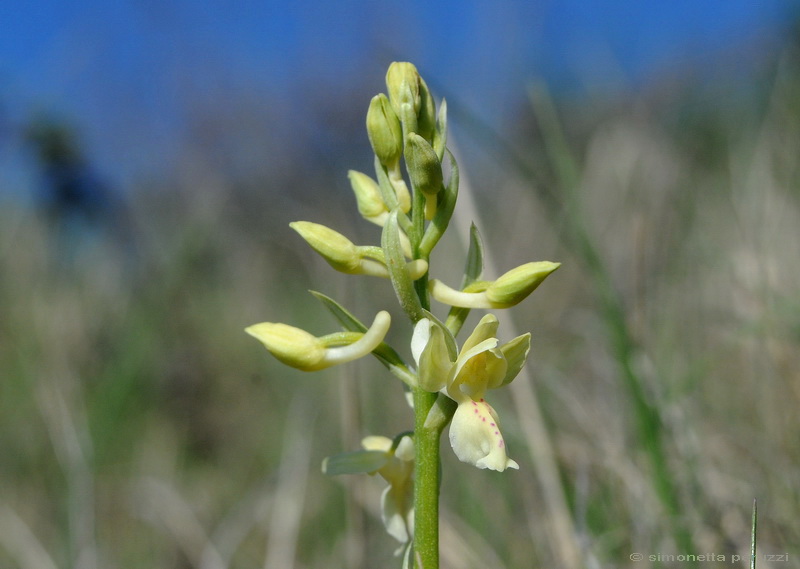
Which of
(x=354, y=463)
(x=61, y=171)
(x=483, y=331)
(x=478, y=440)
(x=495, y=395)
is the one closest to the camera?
(x=478, y=440)

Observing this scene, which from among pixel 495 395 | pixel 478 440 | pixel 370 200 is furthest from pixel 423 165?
pixel 495 395

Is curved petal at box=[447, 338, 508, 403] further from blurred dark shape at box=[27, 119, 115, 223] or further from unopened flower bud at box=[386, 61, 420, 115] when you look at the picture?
blurred dark shape at box=[27, 119, 115, 223]

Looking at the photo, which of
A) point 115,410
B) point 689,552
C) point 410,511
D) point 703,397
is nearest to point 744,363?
point 703,397

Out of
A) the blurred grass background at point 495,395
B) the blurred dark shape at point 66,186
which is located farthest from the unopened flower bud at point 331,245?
the blurred dark shape at point 66,186

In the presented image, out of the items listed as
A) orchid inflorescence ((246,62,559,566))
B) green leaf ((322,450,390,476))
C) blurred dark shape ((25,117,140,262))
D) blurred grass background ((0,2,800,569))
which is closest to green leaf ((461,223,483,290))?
orchid inflorescence ((246,62,559,566))

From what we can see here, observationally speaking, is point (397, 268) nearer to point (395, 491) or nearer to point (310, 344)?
point (310, 344)

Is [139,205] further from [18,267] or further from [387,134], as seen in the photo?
[387,134]
